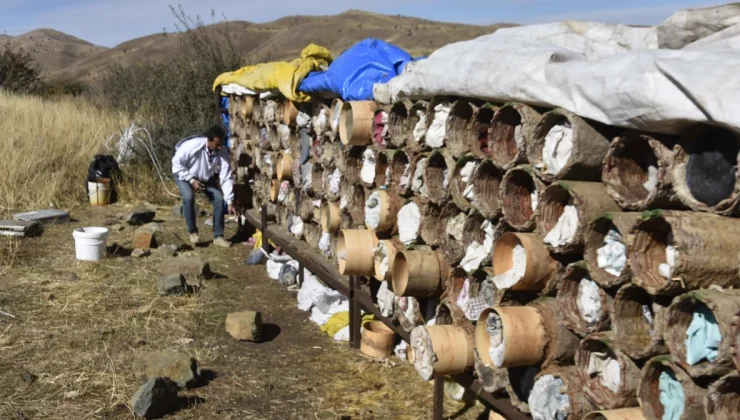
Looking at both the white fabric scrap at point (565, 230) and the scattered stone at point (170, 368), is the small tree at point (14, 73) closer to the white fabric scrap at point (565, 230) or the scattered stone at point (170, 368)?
the scattered stone at point (170, 368)

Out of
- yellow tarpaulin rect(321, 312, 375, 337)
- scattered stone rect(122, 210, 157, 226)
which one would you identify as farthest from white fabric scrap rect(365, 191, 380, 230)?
scattered stone rect(122, 210, 157, 226)

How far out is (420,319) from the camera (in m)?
3.96

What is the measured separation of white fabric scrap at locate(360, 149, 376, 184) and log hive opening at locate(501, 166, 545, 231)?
164 cm

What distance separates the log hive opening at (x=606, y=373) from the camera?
90.4 inches

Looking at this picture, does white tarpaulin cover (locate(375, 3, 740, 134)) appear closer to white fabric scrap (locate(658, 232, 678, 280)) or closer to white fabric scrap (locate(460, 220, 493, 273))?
white fabric scrap (locate(658, 232, 678, 280))

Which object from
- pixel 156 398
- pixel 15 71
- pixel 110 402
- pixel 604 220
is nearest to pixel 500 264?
pixel 604 220

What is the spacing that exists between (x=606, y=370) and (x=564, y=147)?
80cm

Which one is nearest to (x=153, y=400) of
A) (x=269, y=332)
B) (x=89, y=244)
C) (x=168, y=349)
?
(x=168, y=349)

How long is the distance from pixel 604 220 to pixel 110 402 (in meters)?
2.90

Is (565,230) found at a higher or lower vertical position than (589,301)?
higher

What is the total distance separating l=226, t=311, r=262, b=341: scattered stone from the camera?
16.2 feet

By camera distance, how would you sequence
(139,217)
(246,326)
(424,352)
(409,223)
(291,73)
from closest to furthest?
(424,352) < (409,223) < (246,326) < (291,73) < (139,217)

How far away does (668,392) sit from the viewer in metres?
2.14

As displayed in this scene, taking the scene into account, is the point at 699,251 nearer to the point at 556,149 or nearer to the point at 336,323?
the point at 556,149
